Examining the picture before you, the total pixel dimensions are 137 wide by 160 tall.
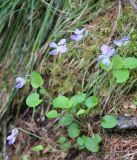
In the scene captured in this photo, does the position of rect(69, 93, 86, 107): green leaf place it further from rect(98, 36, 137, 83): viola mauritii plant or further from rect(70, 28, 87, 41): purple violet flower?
rect(70, 28, 87, 41): purple violet flower

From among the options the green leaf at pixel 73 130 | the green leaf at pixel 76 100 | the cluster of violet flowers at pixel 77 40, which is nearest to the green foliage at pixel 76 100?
the green leaf at pixel 76 100

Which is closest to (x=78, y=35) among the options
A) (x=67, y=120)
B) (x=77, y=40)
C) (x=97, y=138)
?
(x=77, y=40)

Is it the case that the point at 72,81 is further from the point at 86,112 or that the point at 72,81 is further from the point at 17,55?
the point at 17,55

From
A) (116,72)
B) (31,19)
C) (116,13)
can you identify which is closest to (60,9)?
(31,19)

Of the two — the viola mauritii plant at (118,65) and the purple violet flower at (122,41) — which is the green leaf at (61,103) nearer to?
the viola mauritii plant at (118,65)

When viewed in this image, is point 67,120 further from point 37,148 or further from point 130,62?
point 130,62
